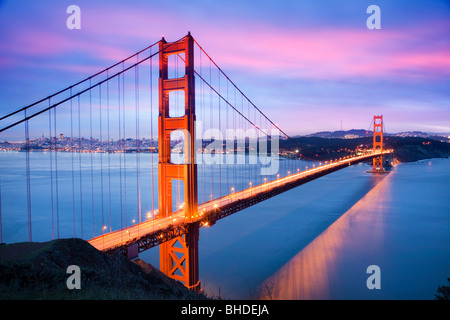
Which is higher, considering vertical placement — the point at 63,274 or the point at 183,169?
the point at 183,169

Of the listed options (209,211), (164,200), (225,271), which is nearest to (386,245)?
(225,271)

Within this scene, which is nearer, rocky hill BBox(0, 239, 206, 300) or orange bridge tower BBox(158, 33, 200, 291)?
rocky hill BBox(0, 239, 206, 300)

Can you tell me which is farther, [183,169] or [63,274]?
[183,169]

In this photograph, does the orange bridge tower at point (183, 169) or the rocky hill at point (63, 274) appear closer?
the rocky hill at point (63, 274)
